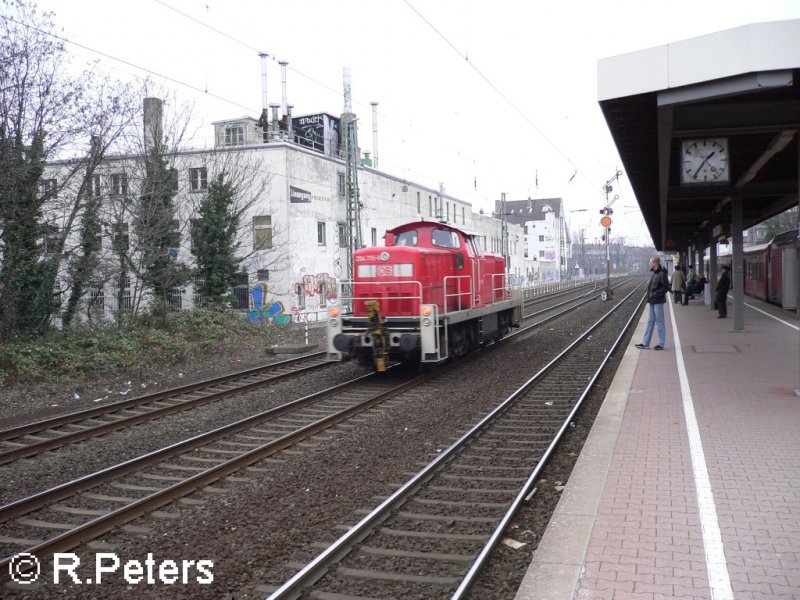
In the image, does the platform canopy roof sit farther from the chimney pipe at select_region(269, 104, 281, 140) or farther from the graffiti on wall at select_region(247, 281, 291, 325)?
the chimney pipe at select_region(269, 104, 281, 140)

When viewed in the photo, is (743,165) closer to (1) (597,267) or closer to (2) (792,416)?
(2) (792,416)

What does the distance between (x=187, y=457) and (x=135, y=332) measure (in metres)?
10.9

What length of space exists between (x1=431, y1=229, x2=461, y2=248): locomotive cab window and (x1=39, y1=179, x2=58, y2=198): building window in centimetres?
867

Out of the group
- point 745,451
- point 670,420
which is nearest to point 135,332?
point 670,420

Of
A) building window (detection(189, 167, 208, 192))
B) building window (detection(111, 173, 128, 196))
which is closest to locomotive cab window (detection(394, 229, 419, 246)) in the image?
building window (detection(111, 173, 128, 196))

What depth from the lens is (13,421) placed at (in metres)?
9.94

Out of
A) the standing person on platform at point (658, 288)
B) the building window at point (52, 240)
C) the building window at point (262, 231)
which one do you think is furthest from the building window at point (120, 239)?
the standing person on platform at point (658, 288)

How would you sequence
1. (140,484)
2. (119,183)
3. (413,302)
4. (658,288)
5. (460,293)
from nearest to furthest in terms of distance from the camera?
(140,484), (413,302), (460,293), (658,288), (119,183)

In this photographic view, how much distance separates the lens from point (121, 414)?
9.90 m

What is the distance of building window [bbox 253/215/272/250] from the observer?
2738cm

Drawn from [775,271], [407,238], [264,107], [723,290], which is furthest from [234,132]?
[775,271]

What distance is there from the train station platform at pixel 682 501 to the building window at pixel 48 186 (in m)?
12.6

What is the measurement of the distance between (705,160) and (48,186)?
1410 cm

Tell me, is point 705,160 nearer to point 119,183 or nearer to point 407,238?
point 407,238
